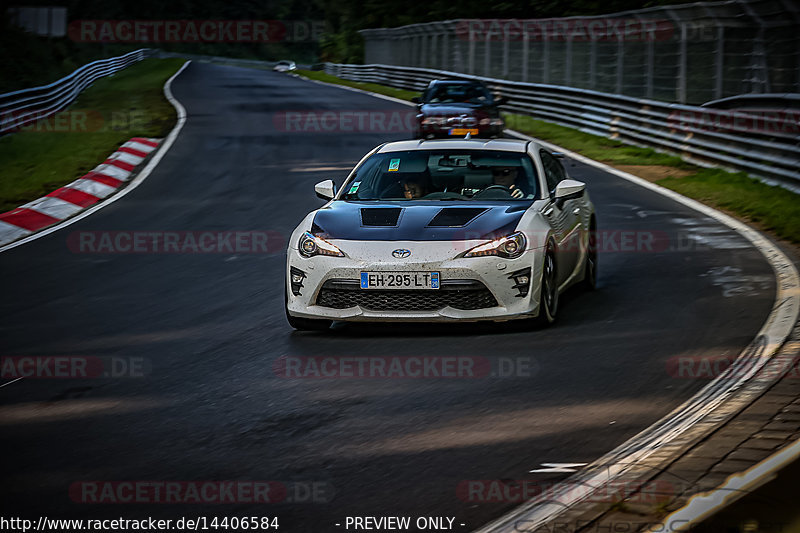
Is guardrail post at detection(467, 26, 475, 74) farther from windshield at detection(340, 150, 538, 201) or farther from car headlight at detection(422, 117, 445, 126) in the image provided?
windshield at detection(340, 150, 538, 201)

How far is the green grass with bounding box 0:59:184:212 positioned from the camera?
18891 mm

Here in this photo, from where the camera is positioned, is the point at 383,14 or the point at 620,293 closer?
the point at 620,293

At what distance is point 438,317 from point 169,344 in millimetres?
1989

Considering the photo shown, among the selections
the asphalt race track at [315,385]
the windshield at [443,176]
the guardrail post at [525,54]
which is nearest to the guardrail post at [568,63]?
the guardrail post at [525,54]

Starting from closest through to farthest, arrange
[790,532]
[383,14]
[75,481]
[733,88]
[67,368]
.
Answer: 1. [790,532]
2. [75,481]
3. [67,368]
4. [733,88]
5. [383,14]

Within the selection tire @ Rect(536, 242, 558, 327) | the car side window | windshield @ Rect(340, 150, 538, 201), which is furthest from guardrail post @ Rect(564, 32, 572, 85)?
tire @ Rect(536, 242, 558, 327)

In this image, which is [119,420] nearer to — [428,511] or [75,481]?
[75,481]

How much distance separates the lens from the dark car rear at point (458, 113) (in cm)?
2492

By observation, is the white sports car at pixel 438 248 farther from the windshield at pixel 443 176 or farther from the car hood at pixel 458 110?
the car hood at pixel 458 110

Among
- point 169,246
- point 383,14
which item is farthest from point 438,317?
point 383,14

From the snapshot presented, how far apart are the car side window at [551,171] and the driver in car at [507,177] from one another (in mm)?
267

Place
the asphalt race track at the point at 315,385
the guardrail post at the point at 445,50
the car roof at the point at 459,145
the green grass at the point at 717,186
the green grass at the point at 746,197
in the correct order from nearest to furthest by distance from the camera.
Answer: the asphalt race track at the point at 315,385 < the car roof at the point at 459,145 < the green grass at the point at 746,197 < the green grass at the point at 717,186 < the guardrail post at the point at 445,50

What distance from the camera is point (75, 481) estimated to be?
17.6ft

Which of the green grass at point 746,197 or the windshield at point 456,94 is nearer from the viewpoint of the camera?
the green grass at point 746,197
